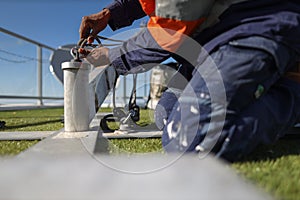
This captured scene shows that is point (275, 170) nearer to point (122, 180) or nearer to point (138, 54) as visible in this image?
point (122, 180)

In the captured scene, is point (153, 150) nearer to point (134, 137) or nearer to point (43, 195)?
point (134, 137)

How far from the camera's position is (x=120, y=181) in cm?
56

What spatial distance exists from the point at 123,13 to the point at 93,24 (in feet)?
0.82

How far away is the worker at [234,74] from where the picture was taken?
2.71 feet

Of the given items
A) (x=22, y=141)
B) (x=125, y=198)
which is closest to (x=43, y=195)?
(x=125, y=198)

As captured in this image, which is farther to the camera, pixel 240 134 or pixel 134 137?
pixel 134 137

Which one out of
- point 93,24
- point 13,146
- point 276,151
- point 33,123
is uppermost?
point 93,24

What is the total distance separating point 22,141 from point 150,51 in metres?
0.80

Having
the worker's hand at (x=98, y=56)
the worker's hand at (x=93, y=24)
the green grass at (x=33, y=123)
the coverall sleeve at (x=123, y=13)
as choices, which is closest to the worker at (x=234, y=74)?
the worker's hand at (x=98, y=56)

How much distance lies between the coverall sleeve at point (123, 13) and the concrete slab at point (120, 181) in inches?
42.5

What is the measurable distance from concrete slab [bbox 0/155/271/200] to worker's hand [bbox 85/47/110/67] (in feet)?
2.23

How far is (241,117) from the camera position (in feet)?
2.79

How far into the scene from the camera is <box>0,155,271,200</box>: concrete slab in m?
0.48

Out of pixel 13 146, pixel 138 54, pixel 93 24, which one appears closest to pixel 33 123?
pixel 13 146
